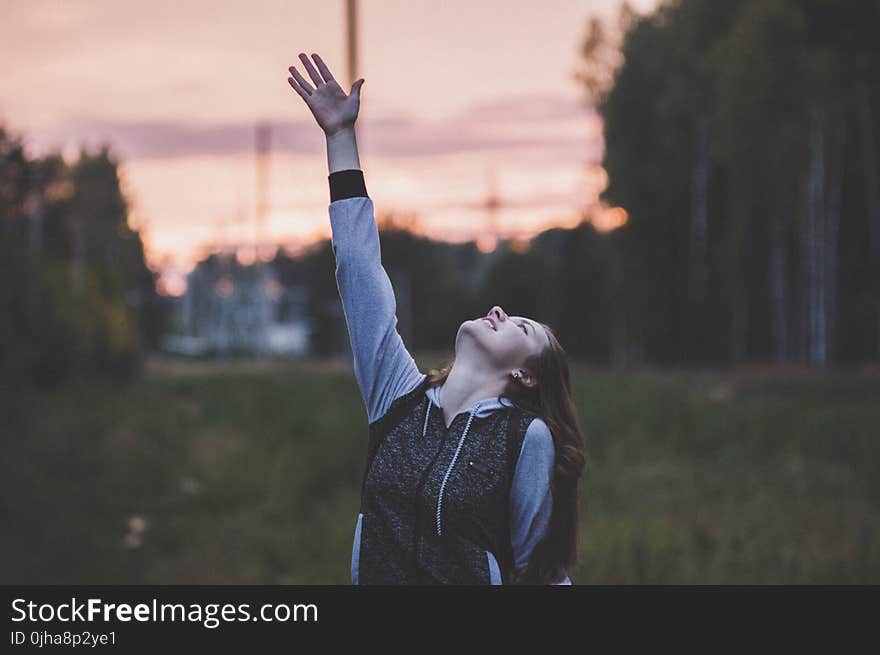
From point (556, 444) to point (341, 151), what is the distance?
2.96 ft

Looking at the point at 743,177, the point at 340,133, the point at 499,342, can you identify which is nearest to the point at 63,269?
the point at 743,177

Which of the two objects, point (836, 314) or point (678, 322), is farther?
point (678, 322)

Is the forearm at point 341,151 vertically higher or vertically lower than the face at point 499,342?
higher

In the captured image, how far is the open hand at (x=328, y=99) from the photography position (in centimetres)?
278

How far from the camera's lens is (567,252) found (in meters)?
41.0

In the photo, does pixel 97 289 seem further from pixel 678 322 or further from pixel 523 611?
pixel 523 611

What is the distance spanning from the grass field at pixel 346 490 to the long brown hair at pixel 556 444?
5.48 m

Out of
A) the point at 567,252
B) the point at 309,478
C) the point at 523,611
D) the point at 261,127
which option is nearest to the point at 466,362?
the point at 523,611

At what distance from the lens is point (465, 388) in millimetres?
2762

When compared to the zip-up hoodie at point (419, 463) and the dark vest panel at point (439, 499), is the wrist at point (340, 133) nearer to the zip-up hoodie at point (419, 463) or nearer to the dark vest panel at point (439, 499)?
the zip-up hoodie at point (419, 463)

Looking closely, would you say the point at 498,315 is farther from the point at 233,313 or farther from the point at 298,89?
Answer: the point at 233,313

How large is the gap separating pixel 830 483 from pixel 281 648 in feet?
30.3

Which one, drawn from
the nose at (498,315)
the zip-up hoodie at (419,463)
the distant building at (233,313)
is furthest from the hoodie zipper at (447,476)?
the distant building at (233,313)

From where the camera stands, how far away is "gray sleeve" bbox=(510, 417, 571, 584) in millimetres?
2686
